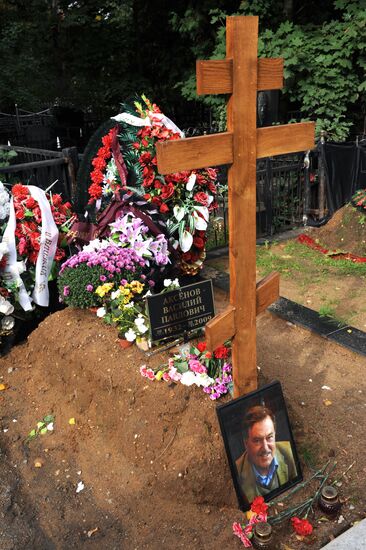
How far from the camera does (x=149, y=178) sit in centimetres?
457

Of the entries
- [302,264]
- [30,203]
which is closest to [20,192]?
[30,203]

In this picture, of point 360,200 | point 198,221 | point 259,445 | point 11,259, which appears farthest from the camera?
point 360,200

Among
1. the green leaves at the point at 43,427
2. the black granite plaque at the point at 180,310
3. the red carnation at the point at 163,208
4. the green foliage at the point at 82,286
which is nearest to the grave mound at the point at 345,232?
the red carnation at the point at 163,208

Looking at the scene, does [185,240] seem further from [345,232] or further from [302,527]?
[345,232]

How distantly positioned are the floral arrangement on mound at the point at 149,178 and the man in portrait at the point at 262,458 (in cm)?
227

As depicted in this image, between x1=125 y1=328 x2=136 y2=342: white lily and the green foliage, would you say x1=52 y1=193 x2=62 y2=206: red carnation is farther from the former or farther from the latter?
x1=125 y1=328 x2=136 y2=342: white lily

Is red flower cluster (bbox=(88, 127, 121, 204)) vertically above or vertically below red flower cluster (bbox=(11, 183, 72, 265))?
above

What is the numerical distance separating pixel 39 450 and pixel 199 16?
1110cm

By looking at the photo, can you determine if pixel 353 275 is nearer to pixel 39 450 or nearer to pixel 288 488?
pixel 288 488

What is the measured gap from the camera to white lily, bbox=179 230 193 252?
15.6 feet

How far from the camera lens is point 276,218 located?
845cm

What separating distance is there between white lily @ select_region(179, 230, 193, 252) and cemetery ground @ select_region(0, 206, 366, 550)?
Result: 1189mm

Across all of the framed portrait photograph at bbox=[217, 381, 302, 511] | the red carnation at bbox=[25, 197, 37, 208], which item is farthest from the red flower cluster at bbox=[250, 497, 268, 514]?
the red carnation at bbox=[25, 197, 37, 208]

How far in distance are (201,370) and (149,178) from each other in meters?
2.10
